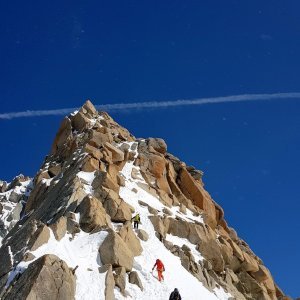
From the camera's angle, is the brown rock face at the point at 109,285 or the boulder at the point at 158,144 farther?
the boulder at the point at 158,144

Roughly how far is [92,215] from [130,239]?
3.90 metres

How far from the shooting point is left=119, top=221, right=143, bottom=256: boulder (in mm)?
39562

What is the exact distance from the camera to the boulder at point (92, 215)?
131ft

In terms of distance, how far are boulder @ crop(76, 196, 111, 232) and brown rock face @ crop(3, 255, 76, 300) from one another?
8.32 m

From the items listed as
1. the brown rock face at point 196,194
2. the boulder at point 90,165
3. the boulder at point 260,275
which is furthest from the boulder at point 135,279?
the brown rock face at point 196,194

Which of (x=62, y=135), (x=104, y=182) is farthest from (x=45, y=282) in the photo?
(x=62, y=135)

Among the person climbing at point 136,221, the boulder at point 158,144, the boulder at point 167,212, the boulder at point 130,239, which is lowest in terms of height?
the boulder at point 130,239

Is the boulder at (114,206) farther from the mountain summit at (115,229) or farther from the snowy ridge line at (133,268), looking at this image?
the snowy ridge line at (133,268)

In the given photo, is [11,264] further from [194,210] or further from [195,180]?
[195,180]

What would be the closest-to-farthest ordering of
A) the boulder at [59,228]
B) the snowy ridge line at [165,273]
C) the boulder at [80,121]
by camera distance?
the snowy ridge line at [165,273]
the boulder at [59,228]
the boulder at [80,121]

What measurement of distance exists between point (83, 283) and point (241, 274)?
1081 inches

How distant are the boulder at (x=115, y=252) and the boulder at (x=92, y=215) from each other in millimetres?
2537

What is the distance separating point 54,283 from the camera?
29.9 metres

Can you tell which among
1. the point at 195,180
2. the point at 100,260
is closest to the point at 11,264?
the point at 100,260
